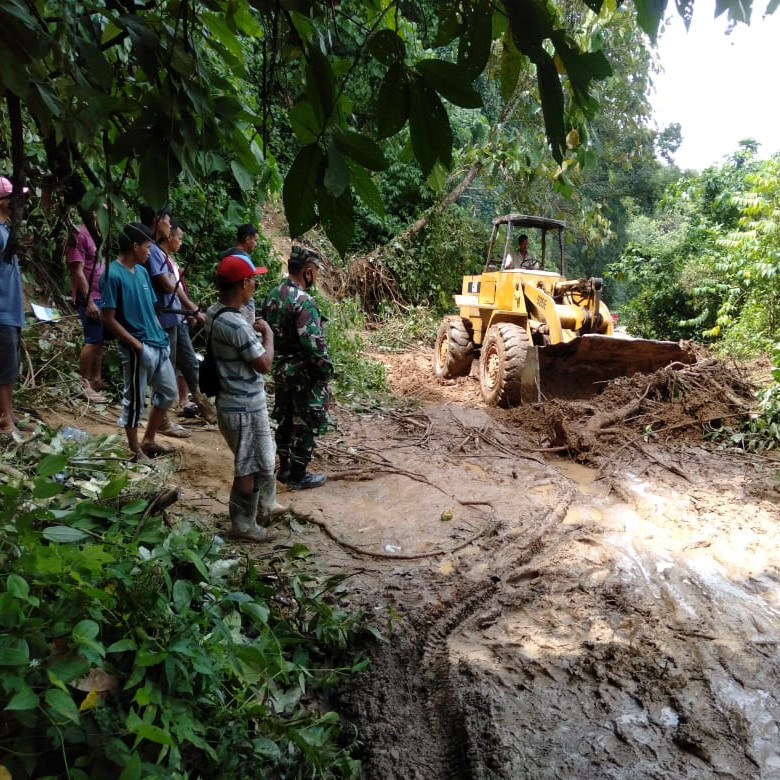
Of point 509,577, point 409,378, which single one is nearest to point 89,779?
point 509,577

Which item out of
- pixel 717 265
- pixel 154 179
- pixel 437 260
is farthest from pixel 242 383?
pixel 437 260

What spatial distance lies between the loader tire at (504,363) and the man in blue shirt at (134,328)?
4020 mm

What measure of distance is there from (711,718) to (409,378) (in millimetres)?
7303

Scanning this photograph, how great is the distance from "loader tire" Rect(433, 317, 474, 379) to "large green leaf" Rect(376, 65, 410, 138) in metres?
7.81

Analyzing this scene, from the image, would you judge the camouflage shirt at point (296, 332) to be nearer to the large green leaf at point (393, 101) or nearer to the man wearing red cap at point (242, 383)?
the man wearing red cap at point (242, 383)

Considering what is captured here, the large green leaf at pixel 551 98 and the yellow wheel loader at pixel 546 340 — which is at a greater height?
the large green leaf at pixel 551 98

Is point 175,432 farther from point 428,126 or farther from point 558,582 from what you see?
point 428,126

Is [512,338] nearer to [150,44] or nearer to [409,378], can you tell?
[409,378]

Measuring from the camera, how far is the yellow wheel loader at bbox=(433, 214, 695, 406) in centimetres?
696

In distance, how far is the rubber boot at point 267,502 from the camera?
3.74m

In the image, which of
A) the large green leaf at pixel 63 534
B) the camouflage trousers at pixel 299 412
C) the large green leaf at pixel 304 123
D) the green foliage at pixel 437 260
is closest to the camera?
the large green leaf at pixel 304 123

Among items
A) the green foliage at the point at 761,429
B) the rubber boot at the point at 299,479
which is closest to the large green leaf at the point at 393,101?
the rubber boot at the point at 299,479

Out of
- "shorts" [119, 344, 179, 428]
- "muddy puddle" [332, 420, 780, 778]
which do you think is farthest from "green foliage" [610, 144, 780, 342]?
"shorts" [119, 344, 179, 428]

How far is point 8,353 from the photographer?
3.81 m
